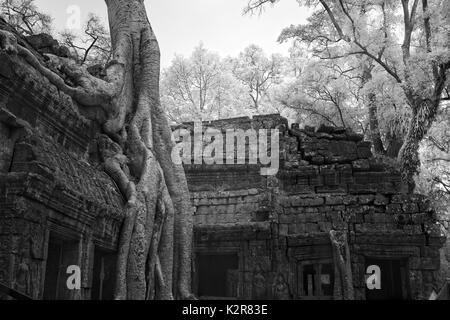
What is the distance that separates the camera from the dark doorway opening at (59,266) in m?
4.36

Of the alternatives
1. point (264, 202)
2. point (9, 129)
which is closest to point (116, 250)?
point (9, 129)

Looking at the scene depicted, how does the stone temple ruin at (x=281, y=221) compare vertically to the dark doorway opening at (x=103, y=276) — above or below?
above

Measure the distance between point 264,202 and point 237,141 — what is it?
1.44m

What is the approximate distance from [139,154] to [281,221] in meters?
3.60

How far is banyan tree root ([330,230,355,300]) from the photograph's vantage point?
7584 millimetres

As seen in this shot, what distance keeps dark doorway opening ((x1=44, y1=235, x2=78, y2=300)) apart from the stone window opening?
4684mm

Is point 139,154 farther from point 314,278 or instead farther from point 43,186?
point 314,278

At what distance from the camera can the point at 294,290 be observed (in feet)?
26.1

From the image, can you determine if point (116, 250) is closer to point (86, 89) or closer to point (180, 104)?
point (86, 89)
